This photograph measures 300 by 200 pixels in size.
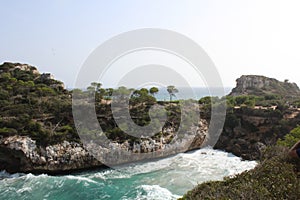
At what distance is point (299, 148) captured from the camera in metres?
3.63

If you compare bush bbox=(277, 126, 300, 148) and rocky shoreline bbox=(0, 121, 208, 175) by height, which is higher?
bush bbox=(277, 126, 300, 148)

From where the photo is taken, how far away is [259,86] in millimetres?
34719

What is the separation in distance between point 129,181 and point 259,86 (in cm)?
2811

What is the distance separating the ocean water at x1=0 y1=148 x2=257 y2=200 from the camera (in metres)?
11.5

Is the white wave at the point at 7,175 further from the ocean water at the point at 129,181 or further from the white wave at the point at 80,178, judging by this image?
the white wave at the point at 80,178

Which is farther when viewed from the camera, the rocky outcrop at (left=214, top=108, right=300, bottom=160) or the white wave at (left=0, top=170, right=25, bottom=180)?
the rocky outcrop at (left=214, top=108, right=300, bottom=160)

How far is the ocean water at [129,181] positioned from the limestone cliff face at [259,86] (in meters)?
19.7

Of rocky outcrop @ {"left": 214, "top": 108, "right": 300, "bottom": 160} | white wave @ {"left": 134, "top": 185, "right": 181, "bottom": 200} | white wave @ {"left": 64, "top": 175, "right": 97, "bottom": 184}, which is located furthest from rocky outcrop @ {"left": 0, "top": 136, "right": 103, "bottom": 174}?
rocky outcrop @ {"left": 214, "top": 108, "right": 300, "bottom": 160}

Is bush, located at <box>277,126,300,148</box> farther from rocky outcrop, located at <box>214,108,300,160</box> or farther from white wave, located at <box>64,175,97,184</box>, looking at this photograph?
white wave, located at <box>64,175,97,184</box>

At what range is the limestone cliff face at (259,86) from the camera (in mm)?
33625

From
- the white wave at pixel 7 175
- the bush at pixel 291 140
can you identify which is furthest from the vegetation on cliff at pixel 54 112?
the bush at pixel 291 140

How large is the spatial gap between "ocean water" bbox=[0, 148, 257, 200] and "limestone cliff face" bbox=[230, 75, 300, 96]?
19686 mm

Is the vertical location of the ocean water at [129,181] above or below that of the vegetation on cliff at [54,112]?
below

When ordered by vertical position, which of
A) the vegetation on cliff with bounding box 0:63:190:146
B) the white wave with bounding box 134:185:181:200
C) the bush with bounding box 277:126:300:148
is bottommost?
the white wave with bounding box 134:185:181:200
